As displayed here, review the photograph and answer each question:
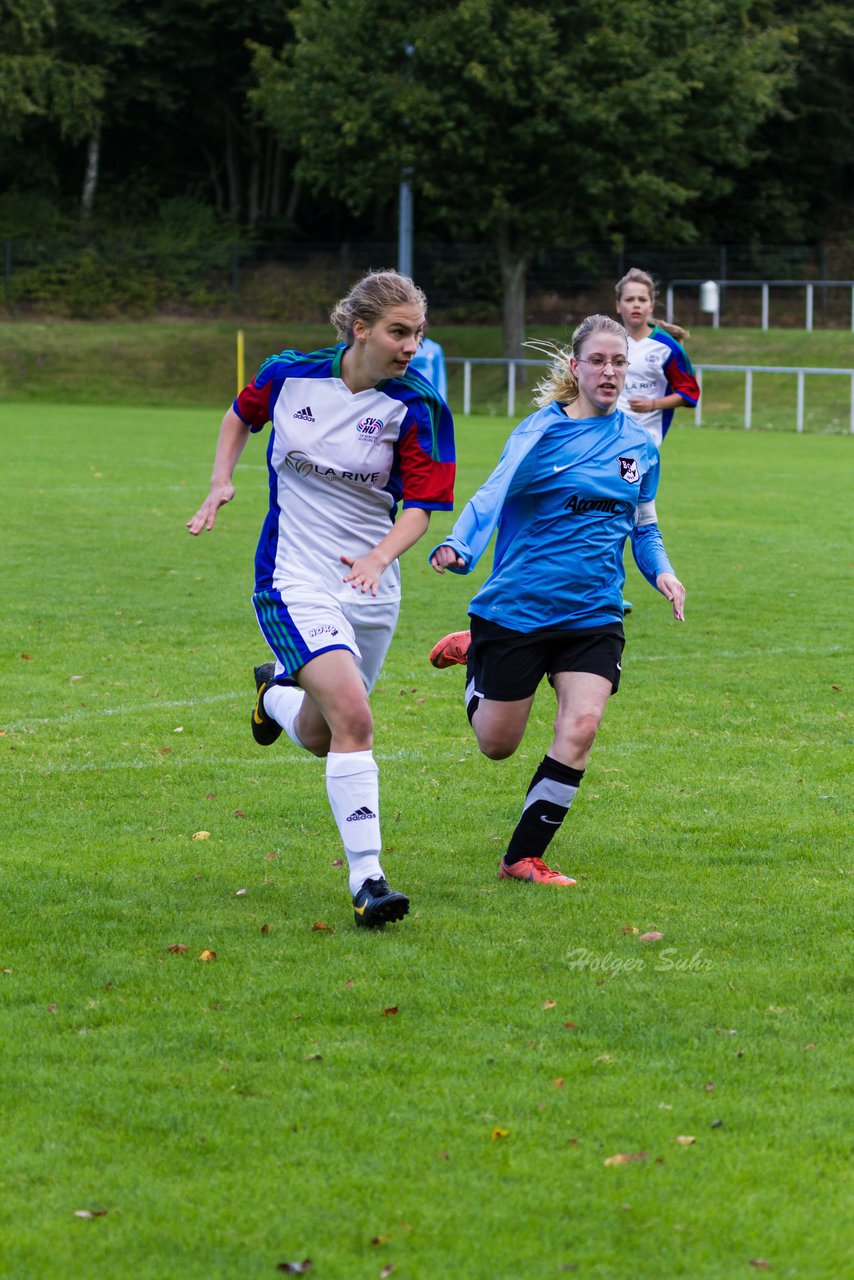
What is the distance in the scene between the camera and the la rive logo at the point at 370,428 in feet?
18.3

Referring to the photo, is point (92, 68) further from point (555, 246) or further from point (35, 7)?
point (555, 246)

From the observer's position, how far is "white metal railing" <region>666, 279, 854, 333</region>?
44344mm

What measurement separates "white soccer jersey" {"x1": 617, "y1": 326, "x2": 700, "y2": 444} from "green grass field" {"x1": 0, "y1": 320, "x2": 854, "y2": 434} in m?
23.9

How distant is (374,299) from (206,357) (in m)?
39.3

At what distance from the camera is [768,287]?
45.8m

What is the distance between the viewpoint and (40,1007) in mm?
4570

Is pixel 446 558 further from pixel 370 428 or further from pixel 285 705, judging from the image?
pixel 285 705

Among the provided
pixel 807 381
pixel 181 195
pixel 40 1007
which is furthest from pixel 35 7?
pixel 40 1007

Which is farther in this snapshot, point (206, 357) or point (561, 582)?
point (206, 357)

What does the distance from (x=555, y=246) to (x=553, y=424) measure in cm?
4002

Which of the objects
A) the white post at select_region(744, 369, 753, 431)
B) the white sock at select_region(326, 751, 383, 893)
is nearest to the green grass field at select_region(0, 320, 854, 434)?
the white post at select_region(744, 369, 753, 431)

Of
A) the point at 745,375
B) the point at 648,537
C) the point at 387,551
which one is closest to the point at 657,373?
the point at 648,537

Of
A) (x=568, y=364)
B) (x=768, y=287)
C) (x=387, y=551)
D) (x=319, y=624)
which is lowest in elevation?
(x=319, y=624)

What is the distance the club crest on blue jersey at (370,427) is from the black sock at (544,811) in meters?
1.28
